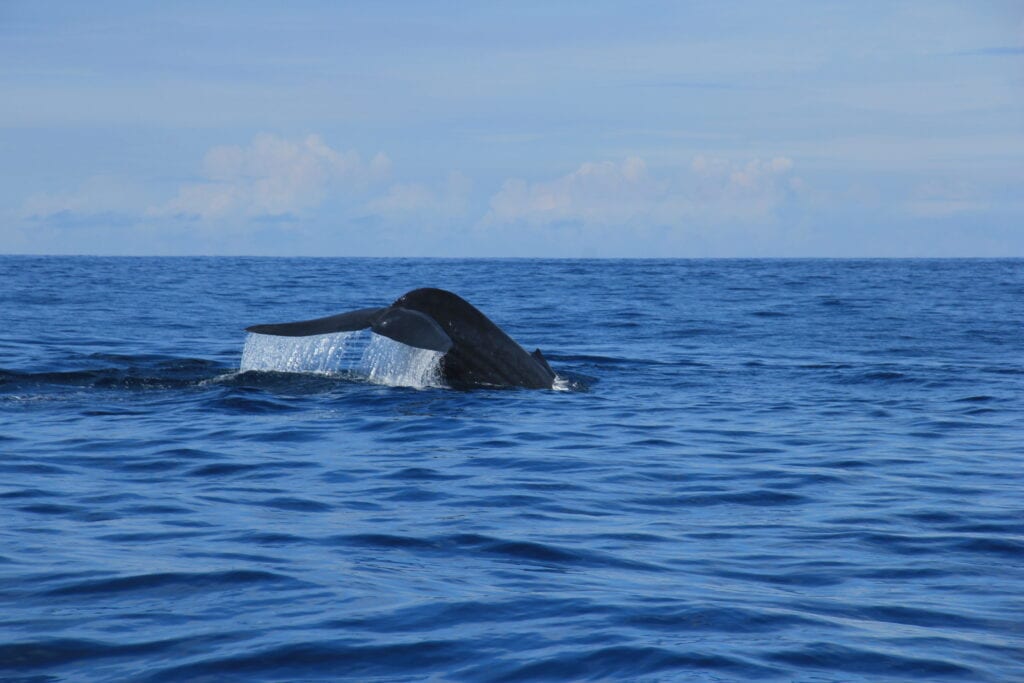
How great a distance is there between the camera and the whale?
12320mm

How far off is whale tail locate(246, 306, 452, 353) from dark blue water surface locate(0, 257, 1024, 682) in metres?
0.78

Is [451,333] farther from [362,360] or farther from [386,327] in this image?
[362,360]

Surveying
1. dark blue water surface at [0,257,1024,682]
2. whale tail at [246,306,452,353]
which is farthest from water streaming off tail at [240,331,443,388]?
whale tail at [246,306,452,353]

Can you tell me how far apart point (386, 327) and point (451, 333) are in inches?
57.4

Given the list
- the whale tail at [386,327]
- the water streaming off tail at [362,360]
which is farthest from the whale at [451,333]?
the water streaming off tail at [362,360]

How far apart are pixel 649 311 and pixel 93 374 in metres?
18.9

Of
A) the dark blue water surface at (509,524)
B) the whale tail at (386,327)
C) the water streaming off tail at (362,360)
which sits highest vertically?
the whale tail at (386,327)

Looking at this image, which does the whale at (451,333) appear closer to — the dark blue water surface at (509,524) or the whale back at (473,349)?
the whale back at (473,349)

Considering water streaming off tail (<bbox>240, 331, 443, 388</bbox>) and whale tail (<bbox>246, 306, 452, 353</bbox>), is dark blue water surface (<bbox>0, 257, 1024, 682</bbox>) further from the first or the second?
whale tail (<bbox>246, 306, 452, 353</bbox>)

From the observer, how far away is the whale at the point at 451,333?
12.3m

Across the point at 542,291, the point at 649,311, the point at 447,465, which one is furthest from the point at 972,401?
the point at 542,291

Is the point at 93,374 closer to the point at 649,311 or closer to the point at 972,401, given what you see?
the point at 972,401

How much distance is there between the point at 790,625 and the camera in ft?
19.4

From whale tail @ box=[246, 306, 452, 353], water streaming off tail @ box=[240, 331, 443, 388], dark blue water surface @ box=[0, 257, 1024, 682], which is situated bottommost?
dark blue water surface @ box=[0, 257, 1024, 682]
